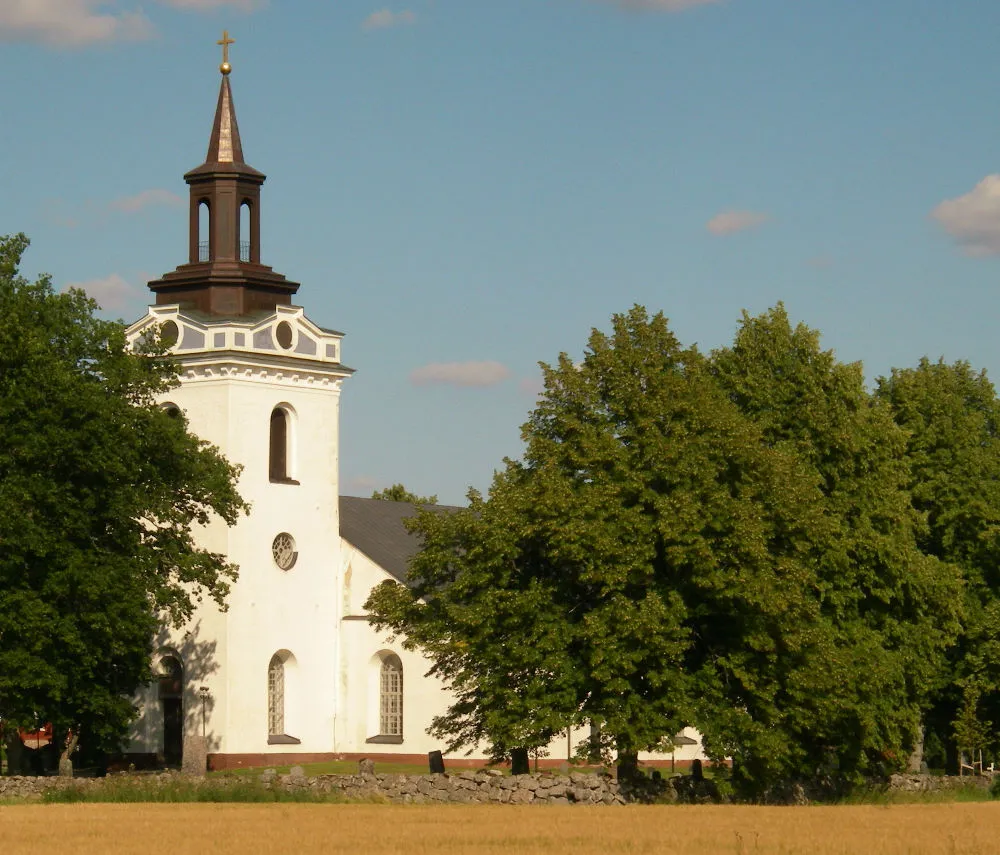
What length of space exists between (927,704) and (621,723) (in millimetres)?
14911

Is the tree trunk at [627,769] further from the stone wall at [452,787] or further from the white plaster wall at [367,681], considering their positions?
the white plaster wall at [367,681]

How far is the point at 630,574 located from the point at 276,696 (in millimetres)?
20694

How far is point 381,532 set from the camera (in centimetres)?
7088

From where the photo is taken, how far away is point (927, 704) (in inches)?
2275

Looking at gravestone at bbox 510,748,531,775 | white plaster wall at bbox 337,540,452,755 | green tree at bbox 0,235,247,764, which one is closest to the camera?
green tree at bbox 0,235,247,764

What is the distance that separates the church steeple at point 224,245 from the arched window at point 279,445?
3389 mm

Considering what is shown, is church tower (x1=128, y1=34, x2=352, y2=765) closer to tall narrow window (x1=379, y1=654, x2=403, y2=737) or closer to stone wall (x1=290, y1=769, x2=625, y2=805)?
tall narrow window (x1=379, y1=654, x2=403, y2=737)

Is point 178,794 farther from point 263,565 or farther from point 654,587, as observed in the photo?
point 263,565

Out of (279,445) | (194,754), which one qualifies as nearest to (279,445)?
(279,445)

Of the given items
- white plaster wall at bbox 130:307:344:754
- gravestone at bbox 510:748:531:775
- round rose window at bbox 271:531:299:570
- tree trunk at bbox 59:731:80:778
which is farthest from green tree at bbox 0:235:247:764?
round rose window at bbox 271:531:299:570

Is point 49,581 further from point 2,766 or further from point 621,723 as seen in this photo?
point 2,766

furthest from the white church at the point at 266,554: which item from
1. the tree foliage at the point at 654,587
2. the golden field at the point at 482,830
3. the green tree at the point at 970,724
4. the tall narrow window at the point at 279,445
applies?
the golden field at the point at 482,830

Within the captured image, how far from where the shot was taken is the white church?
206ft

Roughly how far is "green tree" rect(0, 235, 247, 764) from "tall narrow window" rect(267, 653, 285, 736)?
13.2m
